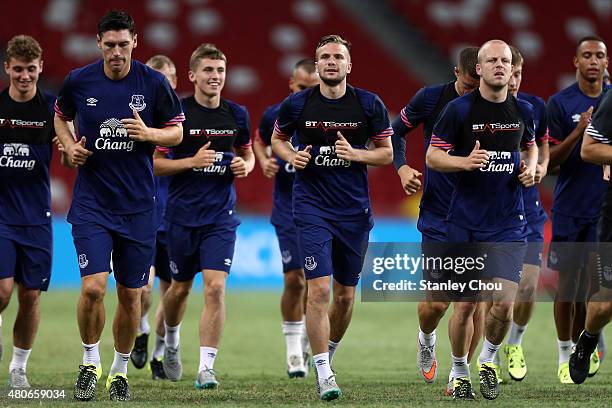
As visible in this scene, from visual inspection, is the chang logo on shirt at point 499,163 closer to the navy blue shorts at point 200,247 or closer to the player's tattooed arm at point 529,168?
the player's tattooed arm at point 529,168

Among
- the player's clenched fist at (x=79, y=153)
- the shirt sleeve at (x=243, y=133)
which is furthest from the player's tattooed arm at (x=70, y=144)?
the shirt sleeve at (x=243, y=133)

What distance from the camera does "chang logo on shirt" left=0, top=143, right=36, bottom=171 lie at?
9.32 m

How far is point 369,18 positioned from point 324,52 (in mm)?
19022

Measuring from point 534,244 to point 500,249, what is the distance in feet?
6.92

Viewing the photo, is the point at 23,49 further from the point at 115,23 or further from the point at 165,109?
the point at 165,109

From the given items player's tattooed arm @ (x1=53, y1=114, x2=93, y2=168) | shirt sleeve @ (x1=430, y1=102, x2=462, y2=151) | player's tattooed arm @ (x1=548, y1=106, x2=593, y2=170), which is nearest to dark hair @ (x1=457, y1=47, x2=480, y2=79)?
shirt sleeve @ (x1=430, y1=102, x2=462, y2=151)

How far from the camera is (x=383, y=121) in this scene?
357 inches

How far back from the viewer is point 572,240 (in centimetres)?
1058

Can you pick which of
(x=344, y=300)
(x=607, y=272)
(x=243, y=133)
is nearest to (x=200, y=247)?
(x=243, y=133)

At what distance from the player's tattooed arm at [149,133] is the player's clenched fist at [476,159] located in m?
2.12

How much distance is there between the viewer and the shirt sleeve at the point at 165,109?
8.62m

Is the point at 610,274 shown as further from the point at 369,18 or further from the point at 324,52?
the point at 369,18

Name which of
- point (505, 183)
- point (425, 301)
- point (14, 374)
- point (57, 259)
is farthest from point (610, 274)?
point (57, 259)

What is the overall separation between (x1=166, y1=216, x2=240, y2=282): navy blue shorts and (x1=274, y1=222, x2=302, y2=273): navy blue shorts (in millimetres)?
1203
